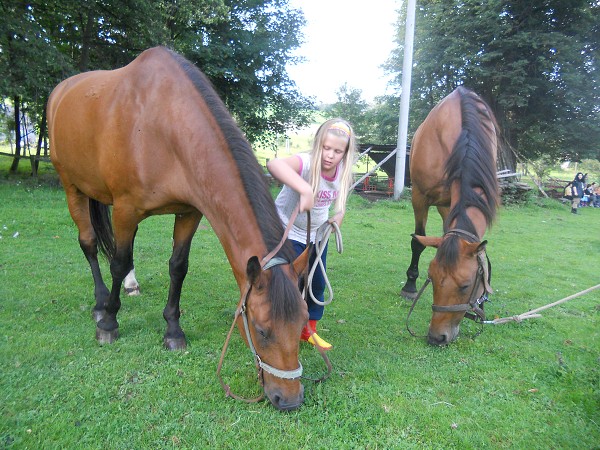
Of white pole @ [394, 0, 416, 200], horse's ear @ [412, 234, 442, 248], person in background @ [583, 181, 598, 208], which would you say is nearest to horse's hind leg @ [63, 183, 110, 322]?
horse's ear @ [412, 234, 442, 248]

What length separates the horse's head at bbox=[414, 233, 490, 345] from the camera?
3.13 m

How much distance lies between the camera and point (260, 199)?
241cm

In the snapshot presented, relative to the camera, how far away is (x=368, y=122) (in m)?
25.2

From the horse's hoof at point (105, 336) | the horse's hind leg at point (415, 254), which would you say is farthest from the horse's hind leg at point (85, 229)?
the horse's hind leg at point (415, 254)

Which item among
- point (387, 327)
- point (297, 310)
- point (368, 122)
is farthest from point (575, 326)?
point (368, 122)

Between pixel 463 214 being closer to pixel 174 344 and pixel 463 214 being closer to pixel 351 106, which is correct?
pixel 174 344

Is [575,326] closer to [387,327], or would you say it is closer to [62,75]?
[387,327]

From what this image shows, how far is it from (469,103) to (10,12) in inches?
469

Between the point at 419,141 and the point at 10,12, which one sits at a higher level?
the point at 10,12

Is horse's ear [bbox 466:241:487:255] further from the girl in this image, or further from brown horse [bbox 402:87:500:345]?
the girl

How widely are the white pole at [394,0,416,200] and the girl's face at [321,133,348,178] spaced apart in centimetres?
1126

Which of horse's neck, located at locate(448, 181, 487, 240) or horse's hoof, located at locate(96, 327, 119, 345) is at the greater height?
horse's neck, located at locate(448, 181, 487, 240)

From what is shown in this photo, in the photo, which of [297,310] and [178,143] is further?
[178,143]

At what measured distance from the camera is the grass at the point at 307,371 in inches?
90.3
